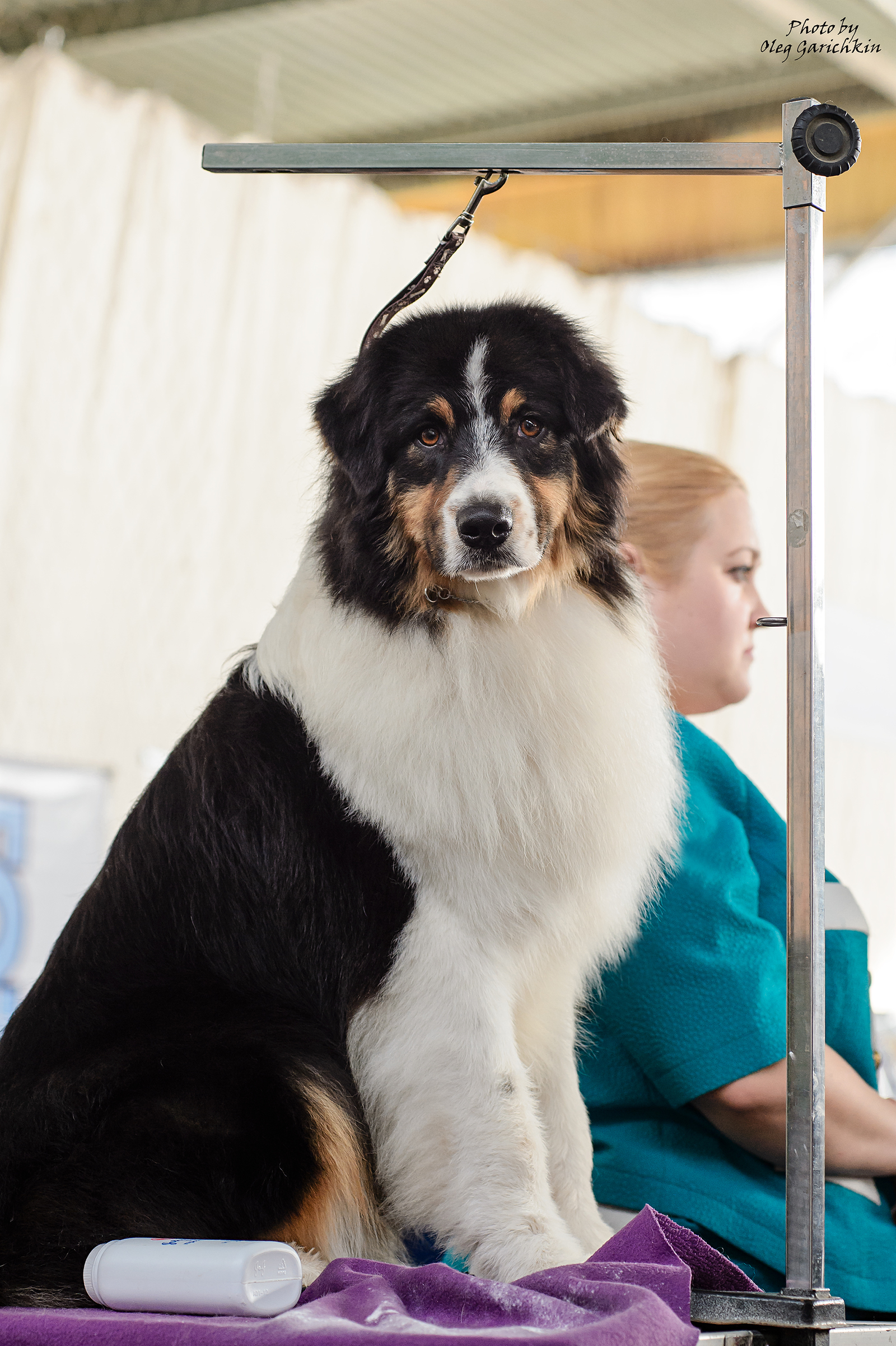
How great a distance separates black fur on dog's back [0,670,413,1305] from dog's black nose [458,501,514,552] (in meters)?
0.32

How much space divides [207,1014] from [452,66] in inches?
229

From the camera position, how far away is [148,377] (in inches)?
176

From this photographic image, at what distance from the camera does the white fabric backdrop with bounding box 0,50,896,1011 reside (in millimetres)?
4078

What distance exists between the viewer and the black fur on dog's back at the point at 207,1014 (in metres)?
1.36

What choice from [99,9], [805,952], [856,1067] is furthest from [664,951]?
[99,9]

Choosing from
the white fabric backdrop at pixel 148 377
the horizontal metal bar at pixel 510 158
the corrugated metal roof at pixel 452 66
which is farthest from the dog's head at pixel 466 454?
the corrugated metal roof at pixel 452 66

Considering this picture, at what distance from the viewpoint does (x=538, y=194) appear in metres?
7.04

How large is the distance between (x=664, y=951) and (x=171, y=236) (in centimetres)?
363

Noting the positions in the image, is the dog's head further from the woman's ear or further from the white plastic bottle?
the white plastic bottle

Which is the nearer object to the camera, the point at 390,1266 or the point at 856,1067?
the point at 390,1266

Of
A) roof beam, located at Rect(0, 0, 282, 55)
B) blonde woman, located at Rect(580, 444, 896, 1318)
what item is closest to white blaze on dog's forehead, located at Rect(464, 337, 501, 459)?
blonde woman, located at Rect(580, 444, 896, 1318)

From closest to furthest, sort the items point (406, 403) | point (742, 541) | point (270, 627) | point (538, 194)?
point (406, 403)
point (270, 627)
point (742, 541)
point (538, 194)

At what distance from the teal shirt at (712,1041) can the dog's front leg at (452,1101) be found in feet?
0.62

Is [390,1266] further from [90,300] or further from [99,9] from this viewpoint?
[99,9]
